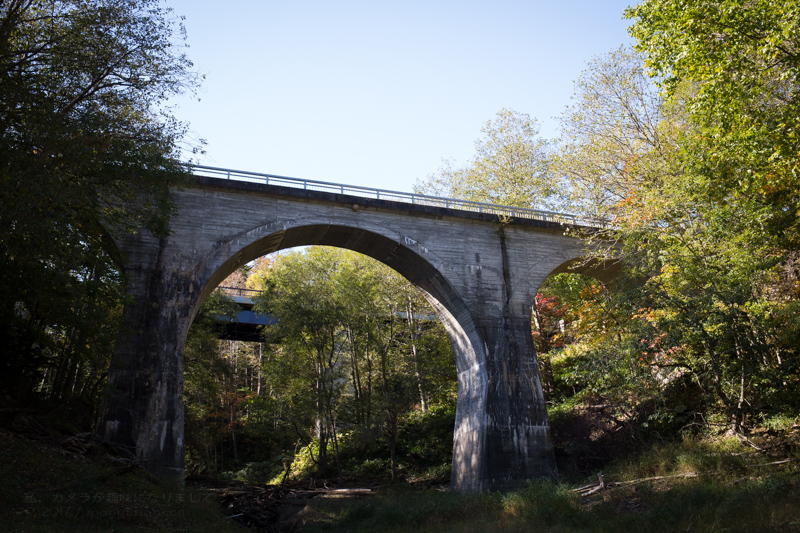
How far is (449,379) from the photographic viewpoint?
68.8 feet

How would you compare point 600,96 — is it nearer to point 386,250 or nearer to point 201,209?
point 386,250

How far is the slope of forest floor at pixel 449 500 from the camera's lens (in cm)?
844

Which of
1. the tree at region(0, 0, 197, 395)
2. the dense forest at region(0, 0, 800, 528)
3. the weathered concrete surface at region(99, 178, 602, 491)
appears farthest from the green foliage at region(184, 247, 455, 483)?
the tree at region(0, 0, 197, 395)

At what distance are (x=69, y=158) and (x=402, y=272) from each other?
34.8 ft

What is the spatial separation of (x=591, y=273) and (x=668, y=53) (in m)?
10.5

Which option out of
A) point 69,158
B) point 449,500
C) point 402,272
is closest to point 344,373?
point 402,272

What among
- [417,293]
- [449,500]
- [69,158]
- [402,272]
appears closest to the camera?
[69,158]

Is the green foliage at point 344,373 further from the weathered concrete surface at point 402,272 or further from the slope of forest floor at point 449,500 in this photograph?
the slope of forest floor at point 449,500

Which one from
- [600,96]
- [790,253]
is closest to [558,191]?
[600,96]

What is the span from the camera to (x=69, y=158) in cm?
964

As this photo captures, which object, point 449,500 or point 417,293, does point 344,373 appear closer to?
point 417,293

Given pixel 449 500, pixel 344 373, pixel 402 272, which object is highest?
pixel 402 272

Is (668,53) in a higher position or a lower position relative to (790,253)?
higher

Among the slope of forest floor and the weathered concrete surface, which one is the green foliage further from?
the slope of forest floor
